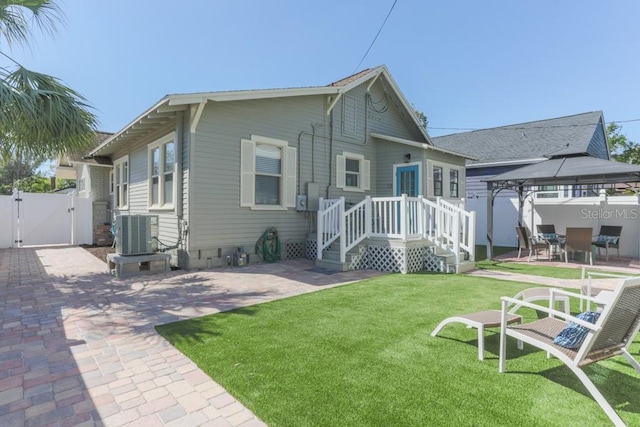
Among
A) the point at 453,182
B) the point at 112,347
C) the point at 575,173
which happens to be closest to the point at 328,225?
the point at 112,347

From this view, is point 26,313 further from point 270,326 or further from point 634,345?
point 634,345

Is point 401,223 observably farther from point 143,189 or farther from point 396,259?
point 143,189

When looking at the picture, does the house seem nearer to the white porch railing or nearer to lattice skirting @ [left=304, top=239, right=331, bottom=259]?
lattice skirting @ [left=304, top=239, right=331, bottom=259]

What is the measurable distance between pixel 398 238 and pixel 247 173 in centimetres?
397

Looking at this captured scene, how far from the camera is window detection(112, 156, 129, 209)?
38.2 ft

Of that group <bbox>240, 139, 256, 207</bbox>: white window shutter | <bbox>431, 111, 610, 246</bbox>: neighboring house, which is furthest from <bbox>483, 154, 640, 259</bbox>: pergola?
<bbox>240, 139, 256, 207</bbox>: white window shutter

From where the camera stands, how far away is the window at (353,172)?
10.3 metres

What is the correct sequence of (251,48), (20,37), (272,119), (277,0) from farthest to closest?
(251,48), (277,0), (272,119), (20,37)

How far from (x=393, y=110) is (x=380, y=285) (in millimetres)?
7977

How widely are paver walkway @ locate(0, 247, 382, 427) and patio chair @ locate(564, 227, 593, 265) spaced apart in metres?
6.59

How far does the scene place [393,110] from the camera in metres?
12.1

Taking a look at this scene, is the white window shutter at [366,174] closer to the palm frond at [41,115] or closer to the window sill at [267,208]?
the window sill at [267,208]

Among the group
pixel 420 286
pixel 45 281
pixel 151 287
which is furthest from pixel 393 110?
pixel 45 281

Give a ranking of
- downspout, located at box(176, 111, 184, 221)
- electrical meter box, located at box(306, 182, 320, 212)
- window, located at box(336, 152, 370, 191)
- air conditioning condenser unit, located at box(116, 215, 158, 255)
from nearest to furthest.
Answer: air conditioning condenser unit, located at box(116, 215, 158, 255) → downspout, located at box(176, 111, 184, 221) → electrical meter box, located at box(306, 182, 320, 212) → window, located at box(336, 152, 370, 191)
